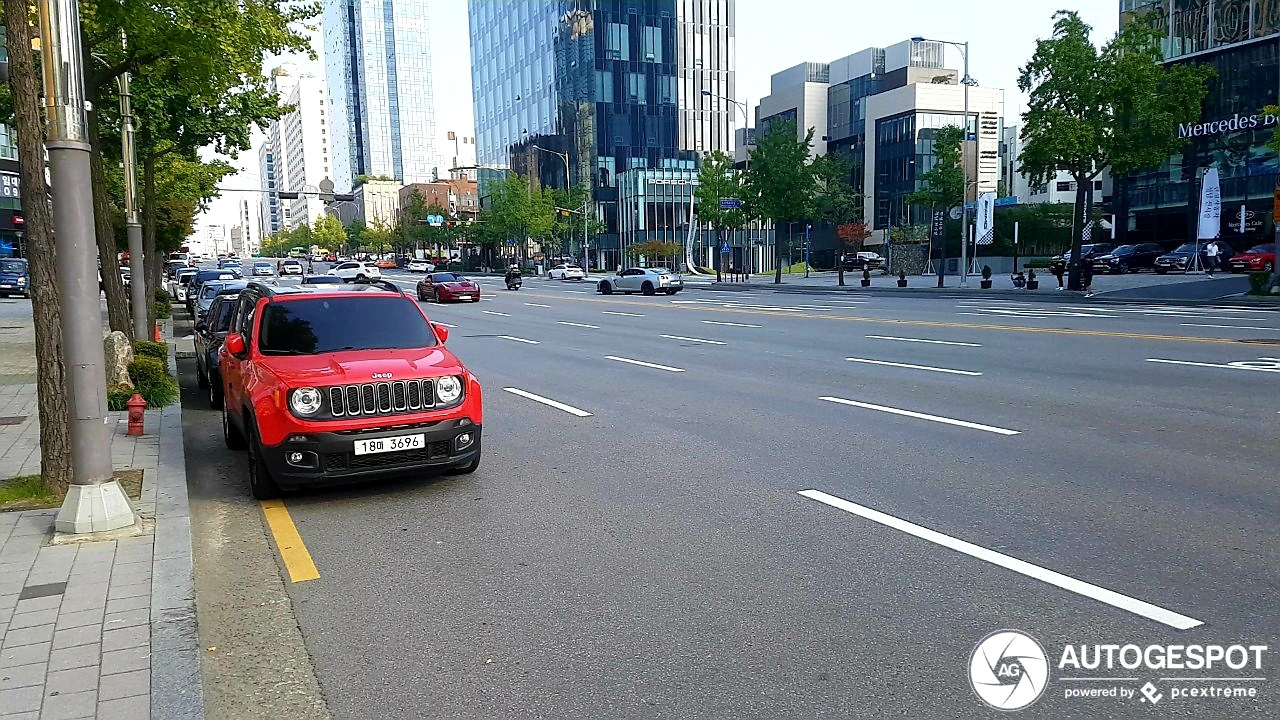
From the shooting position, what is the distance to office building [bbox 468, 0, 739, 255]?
100m

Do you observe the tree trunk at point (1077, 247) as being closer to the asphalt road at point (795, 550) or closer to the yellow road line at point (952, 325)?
the yellow road line at point (952, 325)

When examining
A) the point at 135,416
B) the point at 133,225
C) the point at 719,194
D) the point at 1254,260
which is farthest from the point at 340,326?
the point at 719,194

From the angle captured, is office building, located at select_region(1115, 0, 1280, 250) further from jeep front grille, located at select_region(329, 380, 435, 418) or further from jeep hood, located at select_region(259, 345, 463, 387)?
jeep front grille, located at select_region(329, 380, 435, 418)

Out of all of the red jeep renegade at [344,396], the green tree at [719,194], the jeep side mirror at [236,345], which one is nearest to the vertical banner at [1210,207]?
the green tree at [719,194]

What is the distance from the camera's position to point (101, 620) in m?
4.88

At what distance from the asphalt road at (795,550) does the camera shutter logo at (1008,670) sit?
0.19 feet

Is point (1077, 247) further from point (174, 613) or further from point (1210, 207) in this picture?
point (174, 613)

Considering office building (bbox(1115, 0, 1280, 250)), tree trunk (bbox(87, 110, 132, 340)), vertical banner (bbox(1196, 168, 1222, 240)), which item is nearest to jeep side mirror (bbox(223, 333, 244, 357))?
tree trunk (bbox(87, 110, 132, 340))

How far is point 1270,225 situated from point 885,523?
57407mm

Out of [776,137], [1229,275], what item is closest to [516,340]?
[1229,275]

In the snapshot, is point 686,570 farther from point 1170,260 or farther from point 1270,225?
point 1270,225

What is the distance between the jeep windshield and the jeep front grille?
2.98 feet

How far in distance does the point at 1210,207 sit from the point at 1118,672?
43756mm

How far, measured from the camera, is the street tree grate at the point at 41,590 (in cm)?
526
